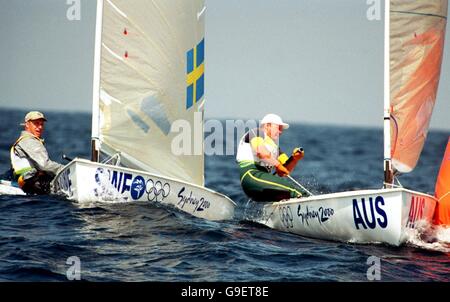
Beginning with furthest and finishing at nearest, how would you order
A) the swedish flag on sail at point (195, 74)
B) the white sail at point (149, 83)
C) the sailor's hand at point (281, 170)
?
the swedish flag on sail at point (195, 74) < the sailor's hand at point (281, 170) < the white sail at point (149, 83)

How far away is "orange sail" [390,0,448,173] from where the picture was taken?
1043 centimetres

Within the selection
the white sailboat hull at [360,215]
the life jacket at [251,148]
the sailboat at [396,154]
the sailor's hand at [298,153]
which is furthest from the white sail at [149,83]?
the white sailboat hull at [360,215]

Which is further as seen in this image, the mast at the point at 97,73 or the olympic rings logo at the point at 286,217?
the mast at the point at 97,73

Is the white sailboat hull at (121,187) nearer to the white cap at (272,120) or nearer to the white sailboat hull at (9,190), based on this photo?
the white sailboat hull at (9,190)

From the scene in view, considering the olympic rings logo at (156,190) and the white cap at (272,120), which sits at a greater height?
the white cap at (272,120)

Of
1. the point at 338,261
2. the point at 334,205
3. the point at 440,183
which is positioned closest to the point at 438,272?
the point at 338,261

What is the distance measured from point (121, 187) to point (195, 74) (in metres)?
2.29

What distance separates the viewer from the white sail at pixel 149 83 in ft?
35.1

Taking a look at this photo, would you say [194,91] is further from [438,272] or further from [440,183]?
[438,272]

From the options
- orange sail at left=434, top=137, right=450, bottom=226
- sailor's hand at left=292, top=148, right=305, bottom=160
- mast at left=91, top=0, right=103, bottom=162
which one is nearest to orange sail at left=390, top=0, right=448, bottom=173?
orange sail at left=434, top=137, right=450, bottom=226

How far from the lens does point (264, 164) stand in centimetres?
1103

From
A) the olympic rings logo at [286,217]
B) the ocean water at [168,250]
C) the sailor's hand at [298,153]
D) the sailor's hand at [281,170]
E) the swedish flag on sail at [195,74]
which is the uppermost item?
the swedish flag on sail at [195,74]

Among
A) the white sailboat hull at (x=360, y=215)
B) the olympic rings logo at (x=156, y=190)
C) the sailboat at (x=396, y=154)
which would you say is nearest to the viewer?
the white sailboat hull at (x=360, y=215)

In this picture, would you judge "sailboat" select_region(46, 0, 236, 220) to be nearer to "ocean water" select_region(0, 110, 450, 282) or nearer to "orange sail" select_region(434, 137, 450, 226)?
"ocean water" select_region(0, 110, 450, 282)
